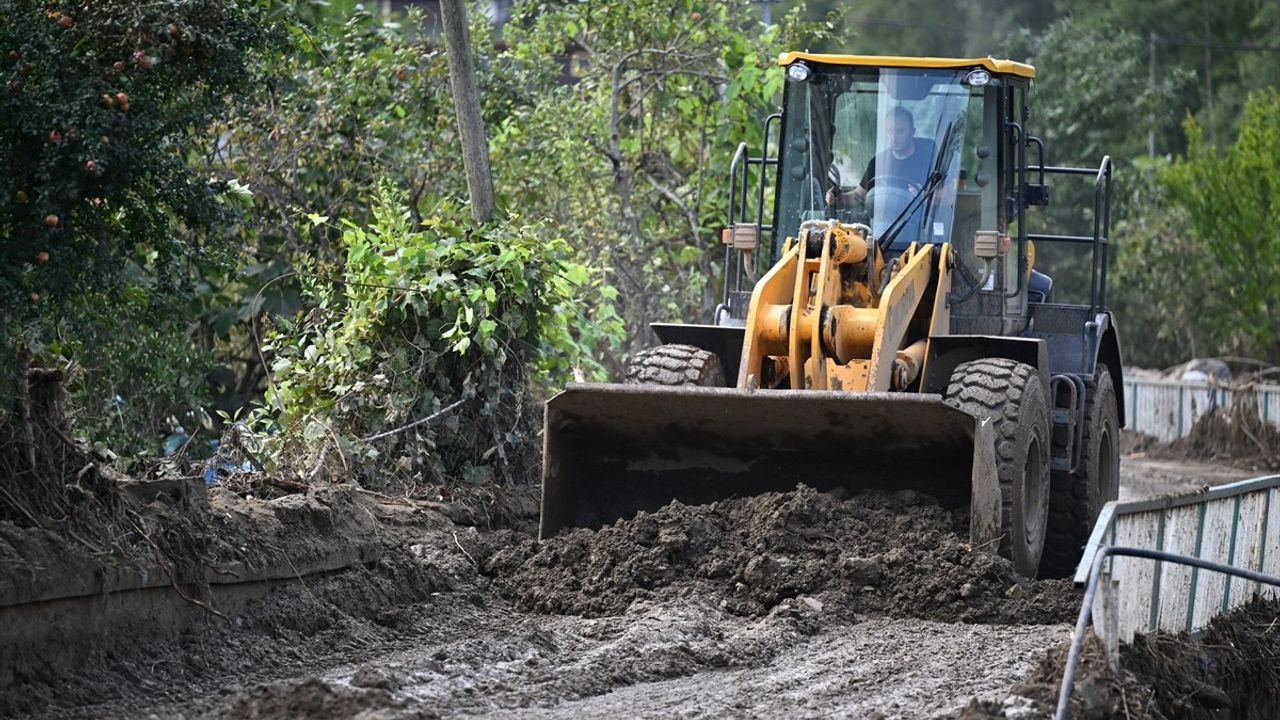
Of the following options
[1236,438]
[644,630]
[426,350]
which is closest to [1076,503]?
[644,630]

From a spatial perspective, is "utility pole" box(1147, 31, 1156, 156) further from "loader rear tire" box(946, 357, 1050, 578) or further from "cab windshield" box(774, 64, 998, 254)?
"loader rear tire" box(946, 357, 1050, 578)

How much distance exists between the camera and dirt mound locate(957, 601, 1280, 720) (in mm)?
6332

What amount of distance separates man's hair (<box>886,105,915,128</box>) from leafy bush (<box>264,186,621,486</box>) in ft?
8.15

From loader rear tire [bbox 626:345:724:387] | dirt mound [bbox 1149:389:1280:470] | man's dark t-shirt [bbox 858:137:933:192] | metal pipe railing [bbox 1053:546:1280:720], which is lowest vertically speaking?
dirt mound [bbox 1149:389:1280:470]

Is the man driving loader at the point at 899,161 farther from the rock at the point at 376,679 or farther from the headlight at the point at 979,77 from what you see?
the rock at the point at 376,679

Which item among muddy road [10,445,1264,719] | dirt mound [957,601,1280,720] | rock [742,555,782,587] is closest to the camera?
dirt mound [957,601,1280,720]

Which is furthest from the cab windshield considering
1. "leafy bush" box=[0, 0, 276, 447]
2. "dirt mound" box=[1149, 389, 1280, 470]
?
"dirt mound" box=[1149, 389, 1280, 470]

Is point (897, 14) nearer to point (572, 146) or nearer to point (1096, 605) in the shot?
point (572, 146)

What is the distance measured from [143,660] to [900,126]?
570cm

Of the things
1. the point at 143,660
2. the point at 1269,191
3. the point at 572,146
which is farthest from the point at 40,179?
the point at 1269,191

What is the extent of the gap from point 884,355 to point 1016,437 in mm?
854

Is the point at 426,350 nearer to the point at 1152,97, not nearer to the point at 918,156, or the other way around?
the point at 918,156

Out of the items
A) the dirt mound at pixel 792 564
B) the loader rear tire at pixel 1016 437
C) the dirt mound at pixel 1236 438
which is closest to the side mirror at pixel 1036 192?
the loader rear tire at pixel 1016 437

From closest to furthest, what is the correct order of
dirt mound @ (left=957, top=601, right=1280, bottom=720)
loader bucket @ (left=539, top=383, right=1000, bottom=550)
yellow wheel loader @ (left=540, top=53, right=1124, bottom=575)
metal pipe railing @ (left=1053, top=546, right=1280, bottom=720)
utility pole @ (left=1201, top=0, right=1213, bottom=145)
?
metal pipe railing @ (left=1053, top=546, right=1280, bottom=720)
dirt mound @ (left=957, top=601, right=1280, bottom=720)
loader bucket @ (left=539, top=383, right=1000, bottom=550)
yellow wheel loader @ (left=540, top=53, right=1124, bottom=575)
utility pole @ (left=1201, top=0, right=1213, bottom=145)
